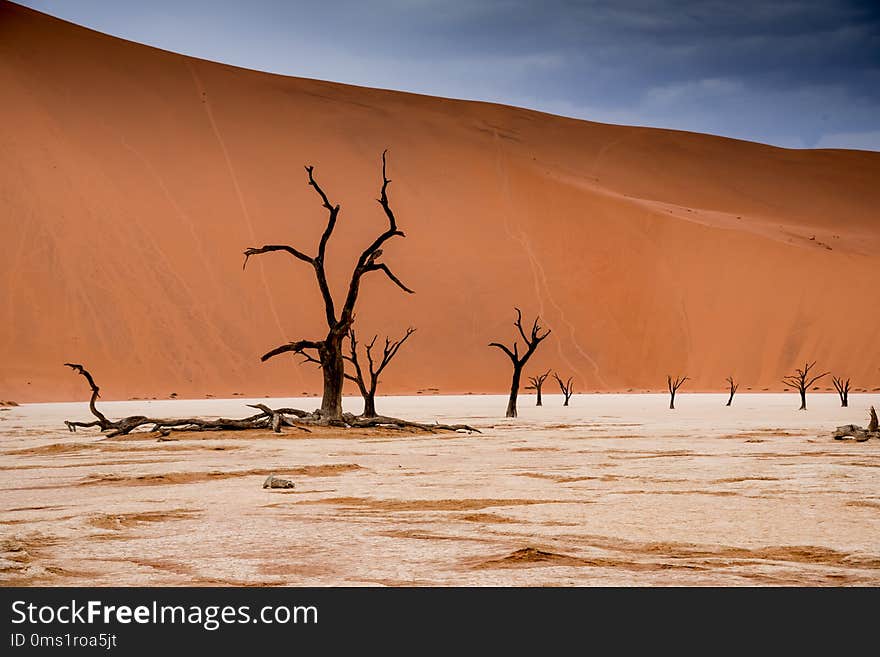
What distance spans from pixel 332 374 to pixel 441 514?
458 inches

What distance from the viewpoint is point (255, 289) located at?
2265 inches

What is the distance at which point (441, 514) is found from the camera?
8.79m

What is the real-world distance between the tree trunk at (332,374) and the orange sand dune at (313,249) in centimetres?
2647

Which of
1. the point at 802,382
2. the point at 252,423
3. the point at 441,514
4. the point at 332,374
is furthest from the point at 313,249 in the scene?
the point at 441,514

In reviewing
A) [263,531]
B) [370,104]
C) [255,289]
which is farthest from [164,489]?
[370,104]

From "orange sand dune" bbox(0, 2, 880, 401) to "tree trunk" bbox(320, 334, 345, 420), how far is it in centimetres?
2647

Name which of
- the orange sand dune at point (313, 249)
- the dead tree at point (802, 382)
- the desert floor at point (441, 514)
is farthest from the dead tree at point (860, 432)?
the orange sand dune at point (313, 249)

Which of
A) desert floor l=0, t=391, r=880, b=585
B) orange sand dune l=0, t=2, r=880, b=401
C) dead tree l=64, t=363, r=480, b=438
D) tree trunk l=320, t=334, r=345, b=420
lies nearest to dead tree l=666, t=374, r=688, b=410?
orange sand dune l=0, t=2, r=880, b=401

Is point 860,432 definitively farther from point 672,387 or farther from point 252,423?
point 672,387

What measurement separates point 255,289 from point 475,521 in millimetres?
50322

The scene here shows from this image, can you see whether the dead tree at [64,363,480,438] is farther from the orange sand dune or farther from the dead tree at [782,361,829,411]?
the orange sand dune

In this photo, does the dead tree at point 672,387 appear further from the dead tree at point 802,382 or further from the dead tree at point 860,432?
the dead tree at point 860,432

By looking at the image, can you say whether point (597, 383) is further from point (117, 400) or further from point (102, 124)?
point (102, 124)

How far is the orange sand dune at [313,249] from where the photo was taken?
5106cm
